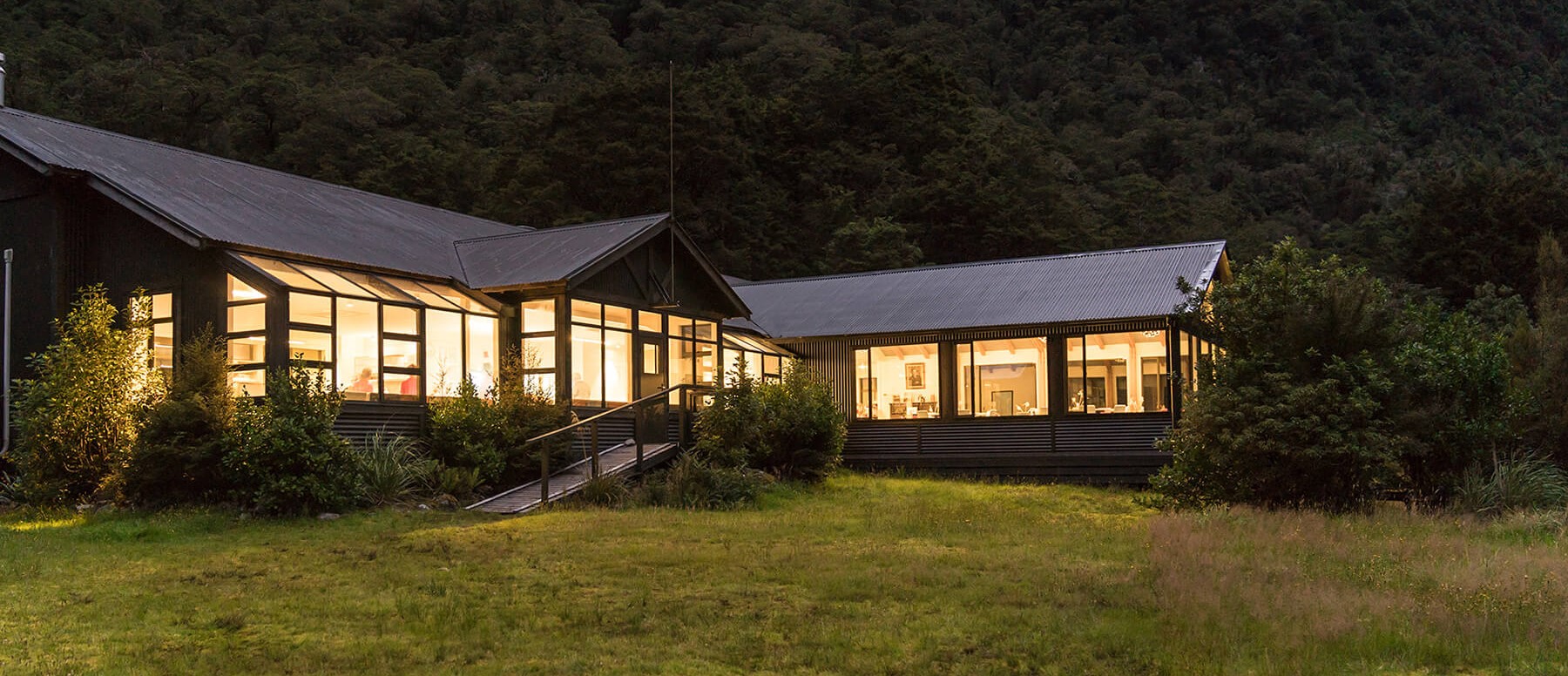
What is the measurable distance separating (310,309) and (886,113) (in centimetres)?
4105

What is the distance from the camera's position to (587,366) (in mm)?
25156

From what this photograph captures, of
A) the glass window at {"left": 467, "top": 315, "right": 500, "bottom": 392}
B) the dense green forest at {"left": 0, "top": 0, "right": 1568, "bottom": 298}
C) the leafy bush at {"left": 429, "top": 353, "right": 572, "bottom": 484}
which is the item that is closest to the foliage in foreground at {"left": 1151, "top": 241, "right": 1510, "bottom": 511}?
→ the leafy bush at {"left": 429, "top": 353, "right": 572, "bottom": 484}

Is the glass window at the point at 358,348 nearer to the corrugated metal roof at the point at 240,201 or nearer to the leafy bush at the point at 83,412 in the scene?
the corrugated metal roof at the point at 240,201

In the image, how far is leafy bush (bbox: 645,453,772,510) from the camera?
20.2 m

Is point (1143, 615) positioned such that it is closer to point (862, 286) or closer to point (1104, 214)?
point (862, 286)

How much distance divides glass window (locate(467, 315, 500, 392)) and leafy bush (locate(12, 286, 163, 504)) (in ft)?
17.2

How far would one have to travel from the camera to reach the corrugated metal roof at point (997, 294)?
96.5ft

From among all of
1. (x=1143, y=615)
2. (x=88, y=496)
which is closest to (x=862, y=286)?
(x=88, y=496)

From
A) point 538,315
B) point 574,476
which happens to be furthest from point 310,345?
point 538,315

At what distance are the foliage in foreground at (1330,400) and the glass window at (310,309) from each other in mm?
12572

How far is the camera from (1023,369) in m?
30.1

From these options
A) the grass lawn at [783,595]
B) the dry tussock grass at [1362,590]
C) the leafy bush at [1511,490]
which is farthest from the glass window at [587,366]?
the leafy bush at [1511,490]

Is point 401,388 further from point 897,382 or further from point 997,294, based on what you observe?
point 997,294

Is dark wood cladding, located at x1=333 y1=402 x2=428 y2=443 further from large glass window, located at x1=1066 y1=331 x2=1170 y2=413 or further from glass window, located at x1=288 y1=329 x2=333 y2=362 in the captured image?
large glass window, located at x1=1066 y1=331 x2=1170 y2=413
